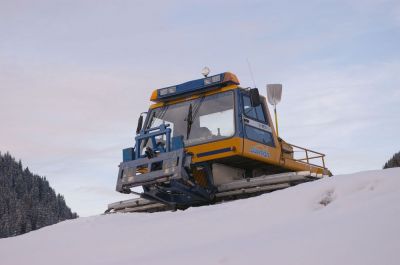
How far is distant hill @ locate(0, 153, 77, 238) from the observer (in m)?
110

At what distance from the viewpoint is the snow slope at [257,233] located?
582 cm

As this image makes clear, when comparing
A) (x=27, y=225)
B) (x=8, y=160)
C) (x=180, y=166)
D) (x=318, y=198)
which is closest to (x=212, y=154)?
(x=180, y=166)

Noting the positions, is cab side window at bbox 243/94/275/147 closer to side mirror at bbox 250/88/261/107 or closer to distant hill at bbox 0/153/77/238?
side mirror at bbox 250/88/261/107

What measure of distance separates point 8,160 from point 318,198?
149m

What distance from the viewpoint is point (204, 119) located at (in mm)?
13562

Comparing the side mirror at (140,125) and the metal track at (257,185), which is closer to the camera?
the metal track at (257,185)

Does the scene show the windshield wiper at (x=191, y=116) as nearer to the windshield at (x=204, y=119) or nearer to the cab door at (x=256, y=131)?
the windshield at (x=204, y=119)

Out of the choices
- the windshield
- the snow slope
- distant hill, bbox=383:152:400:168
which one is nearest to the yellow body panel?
the windshield

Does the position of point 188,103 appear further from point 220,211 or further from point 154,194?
point 220,211

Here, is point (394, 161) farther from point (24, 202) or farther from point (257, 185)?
point (24, 202)

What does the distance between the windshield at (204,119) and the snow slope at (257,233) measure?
12.2 feet

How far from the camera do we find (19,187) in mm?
138875

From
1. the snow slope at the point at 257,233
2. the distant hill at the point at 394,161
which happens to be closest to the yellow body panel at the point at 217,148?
the snow slope at the point at 257,233

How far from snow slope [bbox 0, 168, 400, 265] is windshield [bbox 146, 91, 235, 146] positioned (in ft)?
12.2
